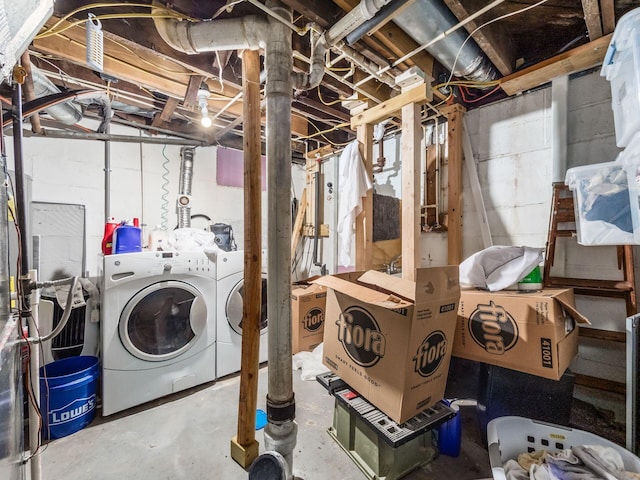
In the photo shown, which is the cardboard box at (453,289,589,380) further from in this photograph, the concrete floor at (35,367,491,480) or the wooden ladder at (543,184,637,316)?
the concrete floor at (35,367,491,480)

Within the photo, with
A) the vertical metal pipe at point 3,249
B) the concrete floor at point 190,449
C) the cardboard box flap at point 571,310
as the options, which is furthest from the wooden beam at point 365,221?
the vertical metal pipe at point 3,249

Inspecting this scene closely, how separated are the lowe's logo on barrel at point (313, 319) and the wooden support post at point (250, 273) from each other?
4.01 feet

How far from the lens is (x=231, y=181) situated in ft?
11.0

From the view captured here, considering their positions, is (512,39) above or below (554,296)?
above

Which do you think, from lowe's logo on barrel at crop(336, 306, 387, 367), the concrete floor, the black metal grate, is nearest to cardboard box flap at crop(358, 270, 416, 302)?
lowe's logo on barrel at crop(336, 306, 387, 367)

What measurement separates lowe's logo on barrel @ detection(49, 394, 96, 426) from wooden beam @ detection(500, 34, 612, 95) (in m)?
3.40

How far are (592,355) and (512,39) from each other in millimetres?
2174

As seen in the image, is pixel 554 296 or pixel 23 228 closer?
pixel 23 228

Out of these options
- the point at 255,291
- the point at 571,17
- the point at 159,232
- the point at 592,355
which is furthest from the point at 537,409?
the point at 159,232

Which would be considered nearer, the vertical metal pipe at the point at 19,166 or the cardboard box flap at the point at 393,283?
the vertical metal pipe at the point at 19,166

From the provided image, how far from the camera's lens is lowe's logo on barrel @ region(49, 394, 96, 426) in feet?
5.09

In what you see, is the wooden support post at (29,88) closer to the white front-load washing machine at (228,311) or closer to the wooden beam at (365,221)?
the white front-load washing machine at (228,311)

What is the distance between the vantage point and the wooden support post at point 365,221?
2205 millimetres

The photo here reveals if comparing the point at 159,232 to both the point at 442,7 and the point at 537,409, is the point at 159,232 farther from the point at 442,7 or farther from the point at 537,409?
the point at 537,409
